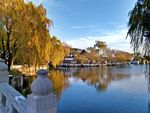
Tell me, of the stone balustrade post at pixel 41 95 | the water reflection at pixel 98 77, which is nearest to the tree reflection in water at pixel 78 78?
the water reflection at pixel 98 77

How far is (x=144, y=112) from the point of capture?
7219 millimetres

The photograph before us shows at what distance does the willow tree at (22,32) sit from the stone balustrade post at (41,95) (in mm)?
10479

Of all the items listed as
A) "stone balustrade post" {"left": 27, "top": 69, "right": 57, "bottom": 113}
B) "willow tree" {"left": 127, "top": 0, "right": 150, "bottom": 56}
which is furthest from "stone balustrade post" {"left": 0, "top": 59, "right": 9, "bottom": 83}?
"willow tree" {"left": 127, "top": 0, "right": 150, "bottom": 56}

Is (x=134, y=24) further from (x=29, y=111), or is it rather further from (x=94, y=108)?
(x=94, y=108)

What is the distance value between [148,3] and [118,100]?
6321 millimetres

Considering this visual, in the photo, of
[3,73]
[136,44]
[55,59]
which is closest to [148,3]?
[136,44]

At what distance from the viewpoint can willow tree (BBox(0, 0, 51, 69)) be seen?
11273 millimetres

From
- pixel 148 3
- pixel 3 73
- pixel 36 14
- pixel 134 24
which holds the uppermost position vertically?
pixel 36 14

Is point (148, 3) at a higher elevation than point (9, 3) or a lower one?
lower

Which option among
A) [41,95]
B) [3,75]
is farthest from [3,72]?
[41,95]

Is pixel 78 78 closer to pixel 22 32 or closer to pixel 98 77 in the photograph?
pixel 98 77

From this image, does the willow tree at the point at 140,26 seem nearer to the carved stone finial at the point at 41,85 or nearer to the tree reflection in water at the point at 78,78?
the carved stone finial at the point at 41,85

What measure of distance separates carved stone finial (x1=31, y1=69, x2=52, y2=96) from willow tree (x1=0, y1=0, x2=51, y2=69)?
10.5 m

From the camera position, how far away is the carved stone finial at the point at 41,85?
4.48 ft
